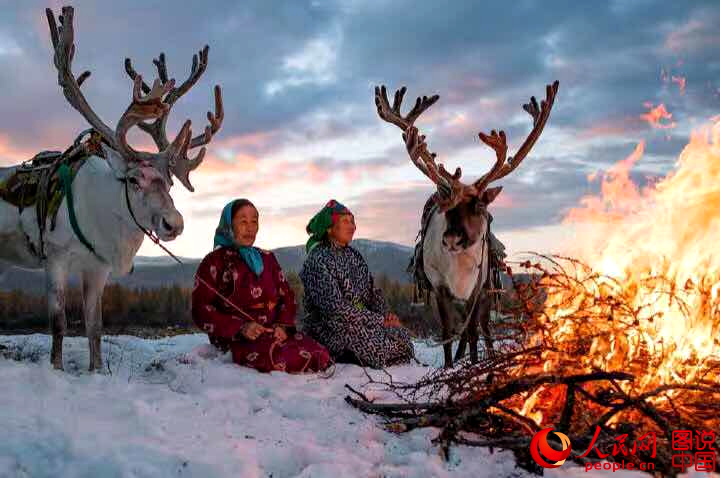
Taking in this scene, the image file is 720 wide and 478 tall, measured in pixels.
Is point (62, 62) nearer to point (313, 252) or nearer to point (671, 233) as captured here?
point (313, 252)

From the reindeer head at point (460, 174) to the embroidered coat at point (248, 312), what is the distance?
165cm

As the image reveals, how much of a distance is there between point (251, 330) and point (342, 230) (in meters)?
1.37

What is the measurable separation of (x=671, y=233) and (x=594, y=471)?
160 centimetres

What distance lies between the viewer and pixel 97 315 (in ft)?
18.9

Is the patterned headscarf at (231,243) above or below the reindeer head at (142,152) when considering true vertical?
below

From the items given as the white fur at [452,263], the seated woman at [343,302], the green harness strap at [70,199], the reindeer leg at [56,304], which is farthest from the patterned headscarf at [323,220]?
the reindeer leg at [56,304]

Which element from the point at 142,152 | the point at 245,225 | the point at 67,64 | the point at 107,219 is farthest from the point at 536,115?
the point at 67,64

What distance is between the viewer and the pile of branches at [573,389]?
125 inches

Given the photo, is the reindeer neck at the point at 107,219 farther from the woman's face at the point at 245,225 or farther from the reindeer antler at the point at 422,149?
the reindeer antler at the point at 422,149

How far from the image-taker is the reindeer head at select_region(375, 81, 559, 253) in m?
5.64

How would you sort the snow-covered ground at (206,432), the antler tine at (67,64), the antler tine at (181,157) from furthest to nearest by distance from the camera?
1. the antler tine at (67,64)
2. the antler tine at (181,157)
3. the snow-covered ground at (206,432)

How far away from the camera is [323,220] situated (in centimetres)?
624

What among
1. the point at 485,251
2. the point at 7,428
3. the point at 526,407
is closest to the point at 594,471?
the point at 526,407

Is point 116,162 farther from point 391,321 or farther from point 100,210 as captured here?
point 391,321
